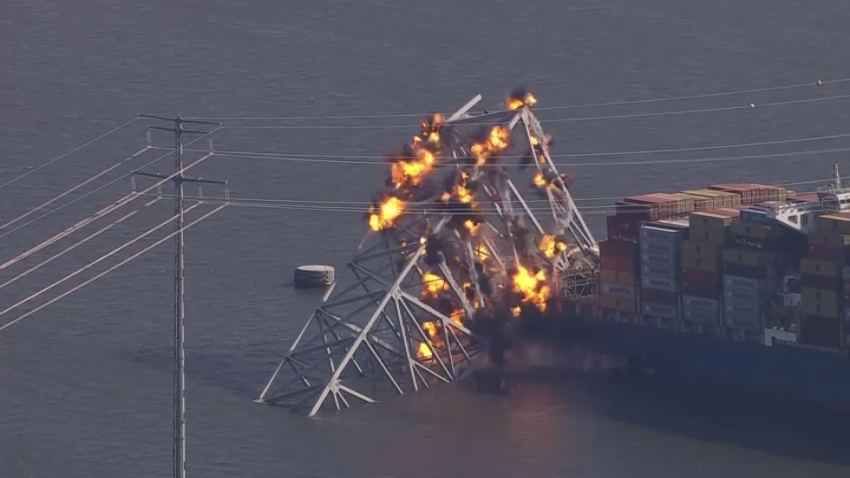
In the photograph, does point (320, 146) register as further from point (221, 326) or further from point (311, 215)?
point (221, 326)

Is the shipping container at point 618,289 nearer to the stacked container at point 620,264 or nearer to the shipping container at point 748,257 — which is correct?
the stacked container at point 620,264

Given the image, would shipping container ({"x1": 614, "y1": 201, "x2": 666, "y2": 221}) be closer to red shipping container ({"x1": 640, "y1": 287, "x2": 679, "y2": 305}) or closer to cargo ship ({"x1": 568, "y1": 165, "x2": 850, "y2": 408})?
cargo ship ({"x1": 568, "y1": 165, "x2": 850, "y2": 408})

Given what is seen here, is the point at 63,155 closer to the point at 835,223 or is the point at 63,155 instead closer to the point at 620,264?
the point at 620,264

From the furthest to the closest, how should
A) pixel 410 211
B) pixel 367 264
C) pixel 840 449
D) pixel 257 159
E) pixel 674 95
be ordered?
pixel 674 95
pixel 257 159
pixel 367 264
pixel 410 211
pixel 840 449

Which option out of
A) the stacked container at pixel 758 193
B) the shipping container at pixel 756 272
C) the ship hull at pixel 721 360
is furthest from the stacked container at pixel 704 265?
the stacked container at pixel 758 193

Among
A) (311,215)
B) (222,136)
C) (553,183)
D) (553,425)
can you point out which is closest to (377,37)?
(222,136)

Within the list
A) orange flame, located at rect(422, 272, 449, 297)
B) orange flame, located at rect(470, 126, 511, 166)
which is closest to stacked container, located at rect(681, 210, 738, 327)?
orange flame, located at rect(470, 126, 511, 166)

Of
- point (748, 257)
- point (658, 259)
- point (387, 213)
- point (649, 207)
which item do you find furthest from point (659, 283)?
point (387, 213)
